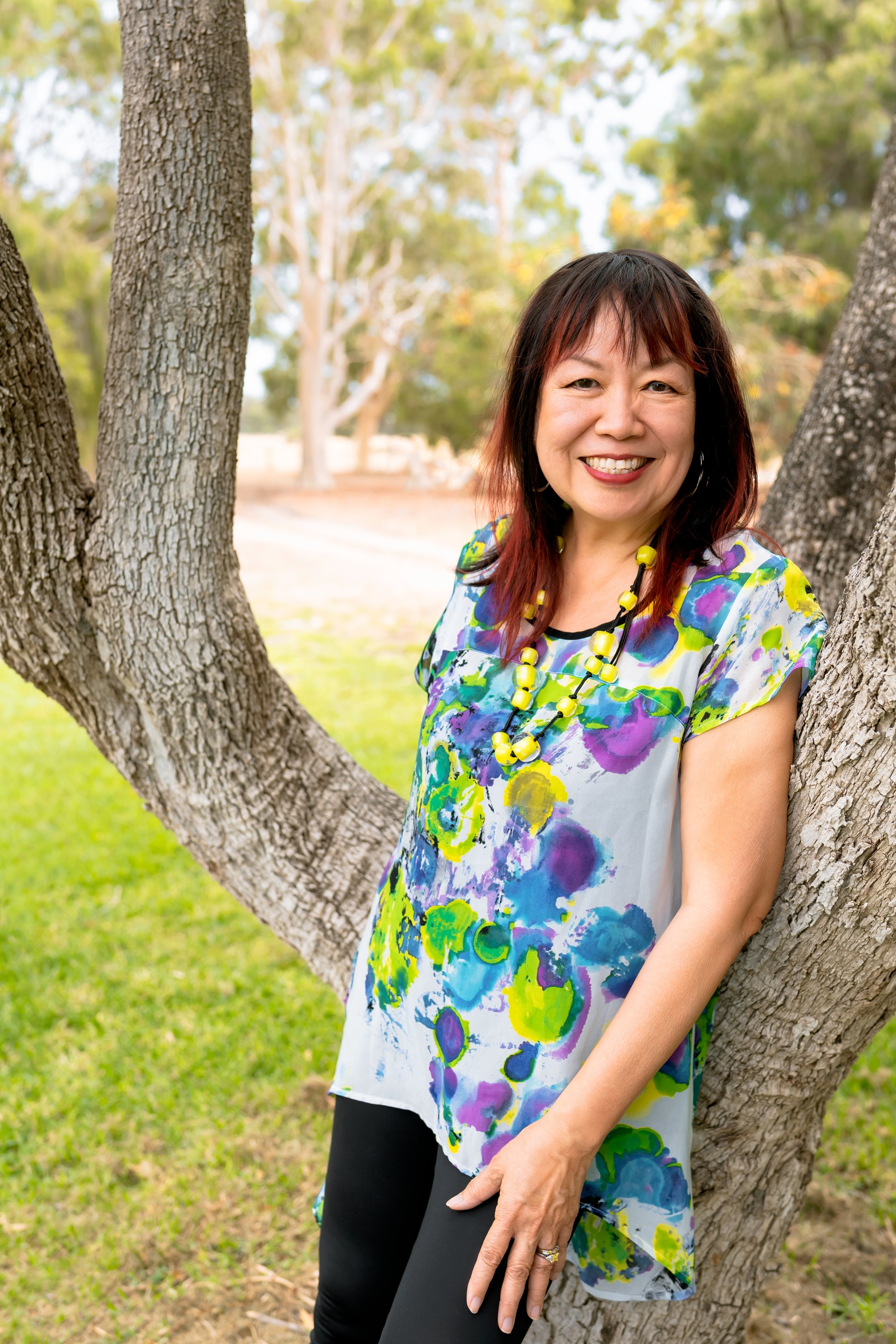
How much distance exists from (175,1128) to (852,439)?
2.45 metres

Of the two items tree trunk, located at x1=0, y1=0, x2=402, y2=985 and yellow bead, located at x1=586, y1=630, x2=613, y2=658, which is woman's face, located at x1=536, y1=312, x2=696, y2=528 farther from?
tree trunk, located at x1=0, y1=0, x2=402, y2=985

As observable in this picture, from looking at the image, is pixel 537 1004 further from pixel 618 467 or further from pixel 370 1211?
pixel 618 467

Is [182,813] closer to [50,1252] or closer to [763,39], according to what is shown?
[50,1252]

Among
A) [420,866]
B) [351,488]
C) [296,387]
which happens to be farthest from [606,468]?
[296,387]

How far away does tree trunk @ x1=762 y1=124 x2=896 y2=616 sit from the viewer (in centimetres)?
228

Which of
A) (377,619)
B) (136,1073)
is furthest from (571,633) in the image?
(377,619)

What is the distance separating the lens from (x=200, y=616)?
6.30 feet

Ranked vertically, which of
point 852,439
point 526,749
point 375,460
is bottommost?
point 375,460

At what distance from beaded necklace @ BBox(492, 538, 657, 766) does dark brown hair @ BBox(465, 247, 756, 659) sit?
28 millimetres

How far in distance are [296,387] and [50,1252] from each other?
2941 centimetres

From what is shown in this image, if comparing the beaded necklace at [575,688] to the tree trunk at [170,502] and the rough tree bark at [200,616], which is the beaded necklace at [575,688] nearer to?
the rough tree bark at [200,616]

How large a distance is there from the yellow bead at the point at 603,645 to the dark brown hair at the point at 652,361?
48mm

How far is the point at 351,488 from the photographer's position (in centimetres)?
2306

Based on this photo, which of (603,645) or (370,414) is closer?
(603,645)
